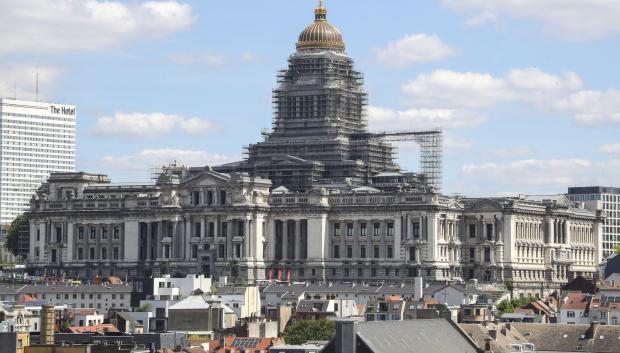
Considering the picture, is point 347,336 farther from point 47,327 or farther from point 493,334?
point 493,334

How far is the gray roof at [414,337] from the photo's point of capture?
93.0m

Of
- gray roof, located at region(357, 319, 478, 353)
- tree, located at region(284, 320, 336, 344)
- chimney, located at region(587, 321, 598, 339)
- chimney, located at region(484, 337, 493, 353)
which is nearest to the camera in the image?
gray roof, located at region(357, 319, 478, 353)

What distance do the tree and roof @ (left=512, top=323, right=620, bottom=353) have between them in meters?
19.8

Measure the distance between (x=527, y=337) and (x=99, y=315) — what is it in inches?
2449

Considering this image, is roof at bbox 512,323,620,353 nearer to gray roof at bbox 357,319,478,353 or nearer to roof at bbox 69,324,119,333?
gray roof at bbox 357,319,478,353

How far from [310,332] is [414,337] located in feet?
208

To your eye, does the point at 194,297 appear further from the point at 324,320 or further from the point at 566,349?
the point at 566,349

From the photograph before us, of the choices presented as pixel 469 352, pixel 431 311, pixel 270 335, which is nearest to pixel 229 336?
pixel 270 335

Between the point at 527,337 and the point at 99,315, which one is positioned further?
the point at 99,315

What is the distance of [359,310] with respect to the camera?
7766 inches

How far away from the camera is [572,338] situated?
142500 millimetres

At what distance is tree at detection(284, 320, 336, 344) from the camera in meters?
159

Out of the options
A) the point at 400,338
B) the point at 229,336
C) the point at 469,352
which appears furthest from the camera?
the point at 229,336

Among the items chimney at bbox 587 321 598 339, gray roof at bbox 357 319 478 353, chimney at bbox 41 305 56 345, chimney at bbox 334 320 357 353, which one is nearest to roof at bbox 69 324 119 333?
chimney at bbox 41 305 56 345
